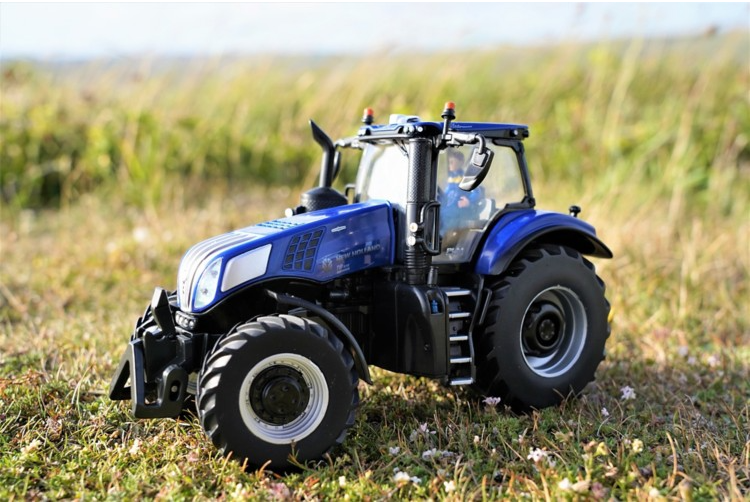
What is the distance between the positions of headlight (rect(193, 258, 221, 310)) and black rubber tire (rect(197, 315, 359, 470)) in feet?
0.86

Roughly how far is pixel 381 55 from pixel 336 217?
7823mm

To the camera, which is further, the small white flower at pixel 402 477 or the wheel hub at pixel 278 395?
the wheel hub at pixel 278 395

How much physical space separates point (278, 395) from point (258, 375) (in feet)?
0.44

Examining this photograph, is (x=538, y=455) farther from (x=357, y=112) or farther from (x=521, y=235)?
(x=357, y=112)

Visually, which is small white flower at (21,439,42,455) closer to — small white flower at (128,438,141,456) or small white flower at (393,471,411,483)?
small white flower at (128,438,141,456)

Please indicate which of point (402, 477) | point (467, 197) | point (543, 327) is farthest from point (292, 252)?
point (543, 327)

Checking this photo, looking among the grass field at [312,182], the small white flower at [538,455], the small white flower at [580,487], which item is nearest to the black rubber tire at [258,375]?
the grass field at [312,182]

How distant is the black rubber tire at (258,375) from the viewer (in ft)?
12.5

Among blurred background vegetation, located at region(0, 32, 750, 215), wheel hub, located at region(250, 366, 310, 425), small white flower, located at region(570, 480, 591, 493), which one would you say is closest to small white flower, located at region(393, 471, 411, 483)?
wheel hub, located at region(250, 366, 310, 425)

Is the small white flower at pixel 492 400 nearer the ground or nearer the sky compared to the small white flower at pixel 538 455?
nearer the sky

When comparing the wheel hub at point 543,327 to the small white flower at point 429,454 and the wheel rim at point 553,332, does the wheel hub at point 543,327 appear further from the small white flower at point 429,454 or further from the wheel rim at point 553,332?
the small white flower at point 429,454

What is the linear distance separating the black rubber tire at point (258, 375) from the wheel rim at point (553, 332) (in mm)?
1307

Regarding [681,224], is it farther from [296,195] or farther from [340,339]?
[340,339]

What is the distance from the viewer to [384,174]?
15.9 feet
